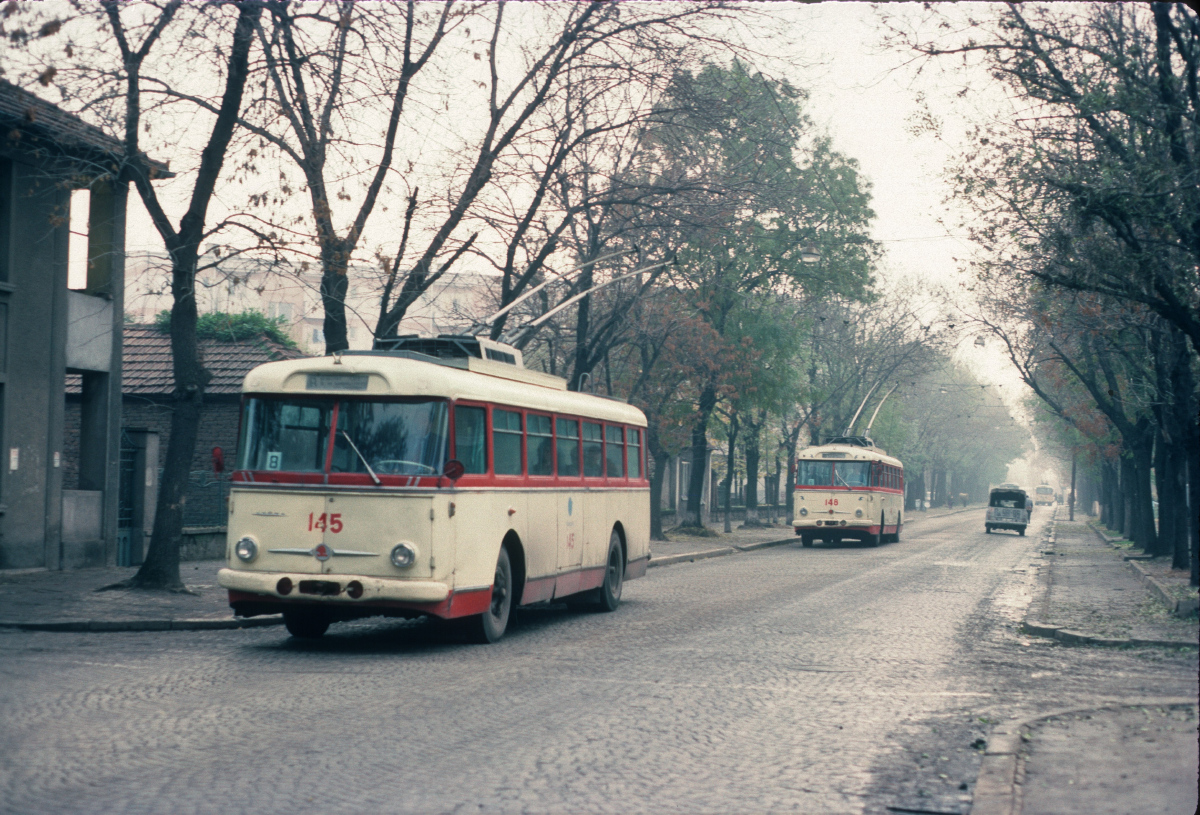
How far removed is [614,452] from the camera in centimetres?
1772

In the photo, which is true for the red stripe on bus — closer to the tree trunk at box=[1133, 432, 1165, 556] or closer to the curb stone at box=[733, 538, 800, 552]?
the curb stone at box=[733, 538, 800, 552]

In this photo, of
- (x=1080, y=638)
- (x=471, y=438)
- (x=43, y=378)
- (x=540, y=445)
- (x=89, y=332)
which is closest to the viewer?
(x=471, y=438)

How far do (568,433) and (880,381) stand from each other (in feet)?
129

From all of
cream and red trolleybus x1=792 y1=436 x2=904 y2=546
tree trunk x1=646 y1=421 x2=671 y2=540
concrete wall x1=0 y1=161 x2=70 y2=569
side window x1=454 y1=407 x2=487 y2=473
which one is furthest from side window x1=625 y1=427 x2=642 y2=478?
cream and red trolleybus x1=792 y1=436 x2=904 y2=546

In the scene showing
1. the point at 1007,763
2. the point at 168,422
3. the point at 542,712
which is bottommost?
the point at 542,712

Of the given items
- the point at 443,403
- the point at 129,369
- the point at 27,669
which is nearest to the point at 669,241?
the point at 129,369

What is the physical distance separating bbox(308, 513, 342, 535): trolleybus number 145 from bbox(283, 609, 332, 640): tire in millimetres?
1234

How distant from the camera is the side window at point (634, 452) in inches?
731

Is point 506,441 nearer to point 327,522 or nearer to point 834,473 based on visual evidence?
point 327,522

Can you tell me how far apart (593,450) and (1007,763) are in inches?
389

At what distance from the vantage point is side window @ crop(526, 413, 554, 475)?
1430 centimetres

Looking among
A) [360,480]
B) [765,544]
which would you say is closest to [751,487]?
[765,544]

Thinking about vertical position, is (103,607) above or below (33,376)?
below

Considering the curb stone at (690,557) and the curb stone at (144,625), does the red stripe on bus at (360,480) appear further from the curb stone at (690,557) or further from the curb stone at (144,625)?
the curb stone at (690,557)
